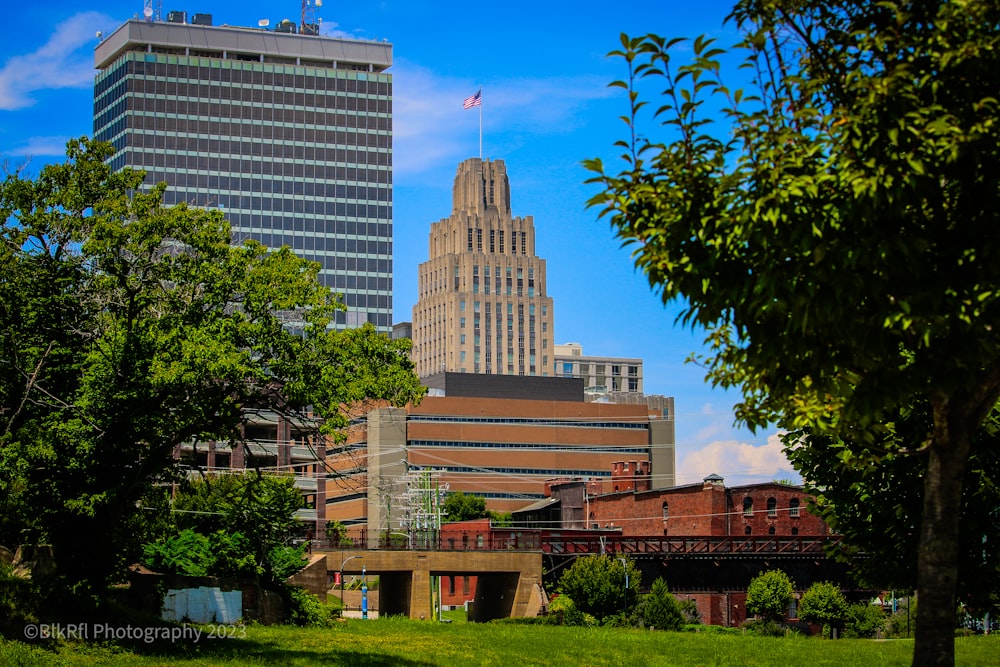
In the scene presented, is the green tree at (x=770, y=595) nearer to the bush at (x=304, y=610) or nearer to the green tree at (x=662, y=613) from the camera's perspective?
the green tree at (x=662, y=613)

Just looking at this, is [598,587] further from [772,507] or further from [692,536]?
[772,507]

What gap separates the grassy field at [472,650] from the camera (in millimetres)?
23734

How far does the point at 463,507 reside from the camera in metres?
137

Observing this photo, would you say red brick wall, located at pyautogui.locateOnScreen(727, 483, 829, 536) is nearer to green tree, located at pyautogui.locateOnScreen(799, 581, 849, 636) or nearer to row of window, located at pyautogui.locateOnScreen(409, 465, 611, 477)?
green tree, located at pyautogui.locateOnScreen(799, 581, 849, 636)

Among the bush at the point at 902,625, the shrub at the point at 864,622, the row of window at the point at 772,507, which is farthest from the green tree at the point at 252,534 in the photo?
the row of window at the point at 772,507

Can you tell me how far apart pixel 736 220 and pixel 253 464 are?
18.1 m

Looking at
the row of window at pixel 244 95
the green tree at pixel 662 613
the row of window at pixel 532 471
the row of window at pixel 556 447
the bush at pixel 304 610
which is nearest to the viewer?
the bush at pixel 304 610

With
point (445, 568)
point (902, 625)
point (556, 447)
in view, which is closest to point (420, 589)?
point (445, 568)

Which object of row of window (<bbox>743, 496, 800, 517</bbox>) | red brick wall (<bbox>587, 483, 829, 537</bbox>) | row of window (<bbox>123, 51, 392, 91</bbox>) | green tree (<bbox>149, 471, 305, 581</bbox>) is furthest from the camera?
row of window (<bbox>123, 51, 392, 91</bbox>)

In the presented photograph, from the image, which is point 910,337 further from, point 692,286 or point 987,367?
point 692,286

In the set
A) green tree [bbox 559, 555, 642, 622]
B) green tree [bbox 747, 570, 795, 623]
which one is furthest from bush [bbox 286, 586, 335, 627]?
green tree [bbox 747, 570, 795, 623]

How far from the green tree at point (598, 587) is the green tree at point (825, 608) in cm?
937

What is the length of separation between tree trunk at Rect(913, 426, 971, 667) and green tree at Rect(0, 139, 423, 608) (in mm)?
15286

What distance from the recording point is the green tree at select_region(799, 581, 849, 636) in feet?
198
